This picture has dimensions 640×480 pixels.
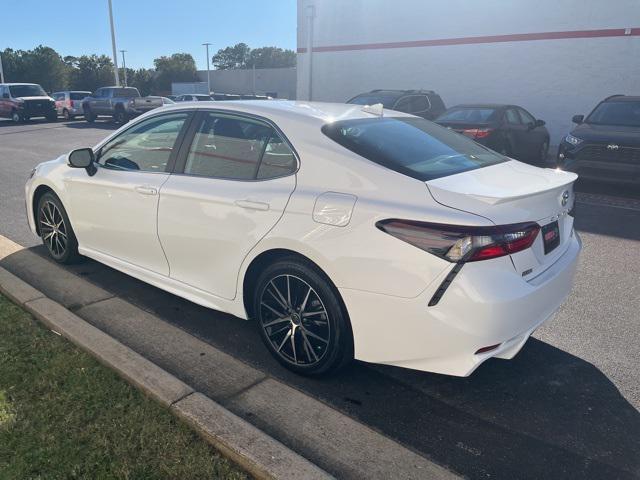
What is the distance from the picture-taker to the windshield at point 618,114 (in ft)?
30.5

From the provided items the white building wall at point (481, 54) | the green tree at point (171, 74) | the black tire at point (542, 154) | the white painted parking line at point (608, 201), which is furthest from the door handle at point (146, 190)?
the green tree at point (171, 74)

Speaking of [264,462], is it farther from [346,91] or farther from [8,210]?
[346,91]

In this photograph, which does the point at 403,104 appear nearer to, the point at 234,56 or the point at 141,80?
the point at 141,80

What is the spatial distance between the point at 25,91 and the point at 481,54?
890 inches

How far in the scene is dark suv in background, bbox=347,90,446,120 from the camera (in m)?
12.1

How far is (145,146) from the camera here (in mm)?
4008

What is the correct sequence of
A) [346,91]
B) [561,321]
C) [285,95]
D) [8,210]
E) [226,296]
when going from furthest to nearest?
[285,95] < [346,91] < [8,210] < [561,321] < [226,296]

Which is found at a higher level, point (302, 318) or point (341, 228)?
point (341, 228)

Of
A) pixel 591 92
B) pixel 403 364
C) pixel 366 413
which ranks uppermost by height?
pixel 591 92

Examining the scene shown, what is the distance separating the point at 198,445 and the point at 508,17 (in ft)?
59.5

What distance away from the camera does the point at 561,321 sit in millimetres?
3965

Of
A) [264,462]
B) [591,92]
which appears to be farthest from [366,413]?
[591,92]

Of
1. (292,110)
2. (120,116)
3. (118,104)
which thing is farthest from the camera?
(120,116)

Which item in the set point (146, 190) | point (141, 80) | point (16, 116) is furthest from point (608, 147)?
point (141, 80)
